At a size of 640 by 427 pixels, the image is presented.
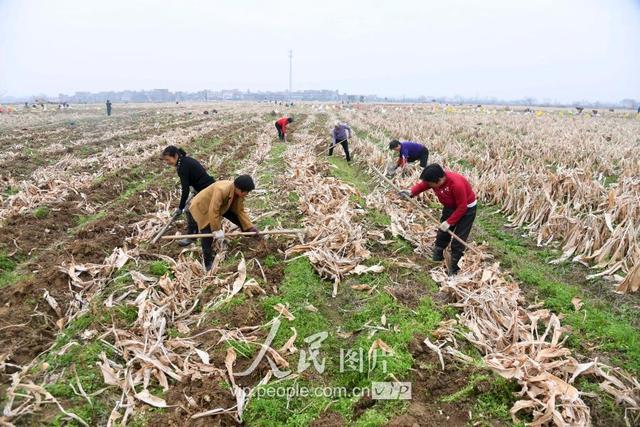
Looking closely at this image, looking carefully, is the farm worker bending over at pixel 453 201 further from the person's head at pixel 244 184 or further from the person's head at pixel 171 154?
the person's head at pixel 171 154

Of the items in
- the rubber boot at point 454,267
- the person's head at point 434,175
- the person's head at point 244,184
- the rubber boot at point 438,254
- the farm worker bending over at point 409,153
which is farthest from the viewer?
the farm worker bending over at point 409,153

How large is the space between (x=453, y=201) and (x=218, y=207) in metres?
3.41

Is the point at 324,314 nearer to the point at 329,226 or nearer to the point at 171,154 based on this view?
the point at 329,226

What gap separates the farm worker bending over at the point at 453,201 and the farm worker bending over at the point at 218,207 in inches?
98.2

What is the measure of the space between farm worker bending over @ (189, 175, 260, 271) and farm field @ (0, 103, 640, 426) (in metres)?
0.40

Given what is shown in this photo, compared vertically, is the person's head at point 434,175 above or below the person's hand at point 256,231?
above

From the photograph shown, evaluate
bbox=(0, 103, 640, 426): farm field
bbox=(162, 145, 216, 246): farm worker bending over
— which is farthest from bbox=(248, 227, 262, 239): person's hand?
bbox=(162, 145, 216, 246): farm worker bending over

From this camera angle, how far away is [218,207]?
539 centimetres

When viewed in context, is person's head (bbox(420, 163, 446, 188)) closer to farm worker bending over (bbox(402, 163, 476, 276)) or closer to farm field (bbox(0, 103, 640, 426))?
farm worker bending over (bbox(402, 163, 476, 276))

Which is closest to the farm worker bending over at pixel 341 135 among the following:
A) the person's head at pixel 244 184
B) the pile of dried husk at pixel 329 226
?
the pile of dried husk at pixel 329 226

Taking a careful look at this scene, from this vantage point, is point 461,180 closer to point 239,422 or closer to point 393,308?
point 393,308

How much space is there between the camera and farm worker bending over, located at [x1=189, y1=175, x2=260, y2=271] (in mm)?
5267

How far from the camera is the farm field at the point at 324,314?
11.6ft

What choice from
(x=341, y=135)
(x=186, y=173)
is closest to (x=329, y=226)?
(x=186, y=173)
